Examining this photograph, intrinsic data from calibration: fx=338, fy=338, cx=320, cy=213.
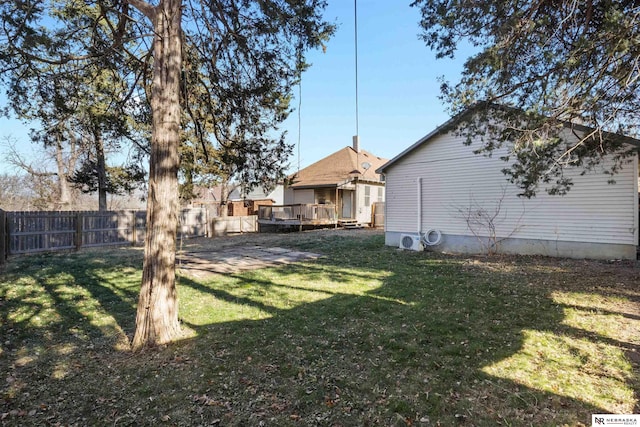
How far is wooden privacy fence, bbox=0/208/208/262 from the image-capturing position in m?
9.76

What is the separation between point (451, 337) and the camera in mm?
4000

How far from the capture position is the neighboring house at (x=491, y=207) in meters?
8.41

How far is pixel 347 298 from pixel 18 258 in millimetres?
9694

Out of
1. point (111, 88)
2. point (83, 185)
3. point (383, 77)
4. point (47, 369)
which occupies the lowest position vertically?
point (47, 369)

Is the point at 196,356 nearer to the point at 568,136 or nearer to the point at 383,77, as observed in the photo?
the point at 568,136

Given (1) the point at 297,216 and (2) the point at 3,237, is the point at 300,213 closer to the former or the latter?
(1) the point at 297,216

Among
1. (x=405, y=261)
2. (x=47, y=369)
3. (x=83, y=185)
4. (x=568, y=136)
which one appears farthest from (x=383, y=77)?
(x=83, y=185)

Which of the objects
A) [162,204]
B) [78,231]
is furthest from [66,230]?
[162,204]

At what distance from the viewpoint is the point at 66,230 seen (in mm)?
11188

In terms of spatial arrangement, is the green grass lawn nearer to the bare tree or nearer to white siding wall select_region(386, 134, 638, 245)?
white siding wall select_region(386, 134, 638, 245)

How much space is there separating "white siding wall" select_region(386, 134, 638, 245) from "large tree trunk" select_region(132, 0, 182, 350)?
9.36 meters

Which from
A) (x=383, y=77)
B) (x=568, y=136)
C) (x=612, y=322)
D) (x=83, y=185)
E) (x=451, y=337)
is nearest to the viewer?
(x=451, y=337)

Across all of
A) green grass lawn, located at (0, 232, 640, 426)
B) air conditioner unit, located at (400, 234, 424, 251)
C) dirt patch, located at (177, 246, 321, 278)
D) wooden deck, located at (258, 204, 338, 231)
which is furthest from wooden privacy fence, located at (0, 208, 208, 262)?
air conditioner unit, located at (400, 234, 424, 251)

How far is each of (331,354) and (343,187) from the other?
16.7 m
